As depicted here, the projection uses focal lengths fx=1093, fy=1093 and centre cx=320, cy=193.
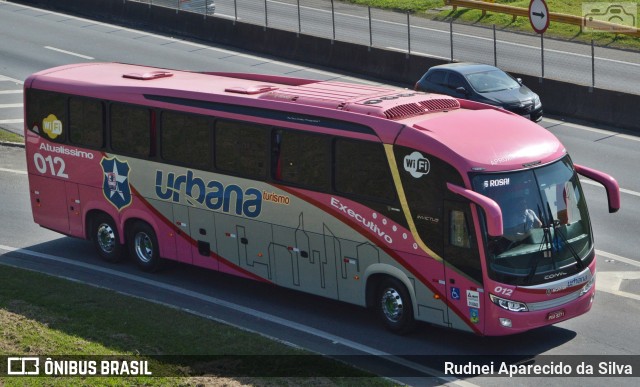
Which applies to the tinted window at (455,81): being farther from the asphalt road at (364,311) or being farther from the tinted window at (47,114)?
the tinted window at (47,114)

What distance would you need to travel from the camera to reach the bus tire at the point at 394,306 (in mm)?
15266

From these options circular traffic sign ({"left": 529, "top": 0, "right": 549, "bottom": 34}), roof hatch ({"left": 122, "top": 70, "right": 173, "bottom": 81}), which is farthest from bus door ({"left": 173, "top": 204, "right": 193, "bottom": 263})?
circular traffic sign ({"left": 529, "top": 0, "right": 549, "bottom": 34})

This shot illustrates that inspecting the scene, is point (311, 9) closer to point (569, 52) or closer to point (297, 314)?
point (569, 52)

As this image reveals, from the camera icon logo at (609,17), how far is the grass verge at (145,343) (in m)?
28.3

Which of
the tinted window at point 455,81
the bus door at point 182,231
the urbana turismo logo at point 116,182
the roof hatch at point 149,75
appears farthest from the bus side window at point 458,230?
the tinted window at point 455,81

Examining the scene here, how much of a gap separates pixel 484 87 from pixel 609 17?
1560 centimetres

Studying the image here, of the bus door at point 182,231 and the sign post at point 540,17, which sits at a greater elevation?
the sign post at point 540,17

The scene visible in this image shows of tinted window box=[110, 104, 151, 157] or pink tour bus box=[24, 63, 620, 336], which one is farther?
tinted window box=[110, 104, 151, 157]

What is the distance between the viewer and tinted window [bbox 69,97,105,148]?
19.0m

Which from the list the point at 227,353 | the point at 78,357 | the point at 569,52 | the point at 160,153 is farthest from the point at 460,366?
the point at 569,52

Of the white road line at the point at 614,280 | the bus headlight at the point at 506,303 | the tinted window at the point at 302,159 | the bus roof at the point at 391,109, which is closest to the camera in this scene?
the bus headlight at the point at 506,303

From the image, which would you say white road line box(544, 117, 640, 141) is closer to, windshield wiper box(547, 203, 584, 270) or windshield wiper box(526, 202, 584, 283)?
windshield wiper box(547, 203, 584, 270)

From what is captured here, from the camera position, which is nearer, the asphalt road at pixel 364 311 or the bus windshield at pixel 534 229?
the bus windshield at pixel 534 229

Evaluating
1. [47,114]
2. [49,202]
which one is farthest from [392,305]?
[47,114]
